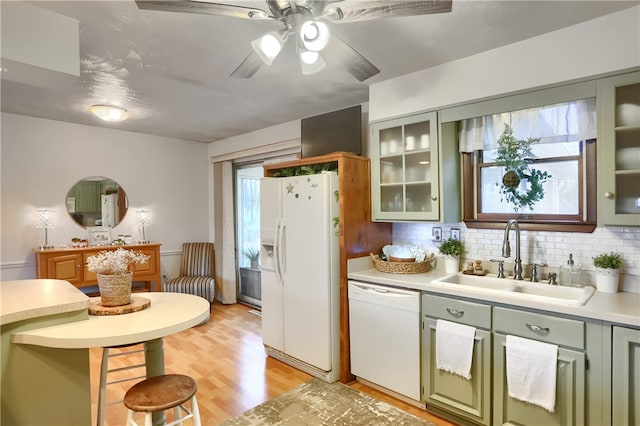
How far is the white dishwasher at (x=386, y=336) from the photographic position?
2.47m

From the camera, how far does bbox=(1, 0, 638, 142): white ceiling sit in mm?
1893

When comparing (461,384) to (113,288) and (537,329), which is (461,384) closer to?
(537,329)

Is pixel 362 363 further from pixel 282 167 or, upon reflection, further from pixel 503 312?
pixel 282 167

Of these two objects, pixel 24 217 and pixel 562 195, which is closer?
pixel 562 195

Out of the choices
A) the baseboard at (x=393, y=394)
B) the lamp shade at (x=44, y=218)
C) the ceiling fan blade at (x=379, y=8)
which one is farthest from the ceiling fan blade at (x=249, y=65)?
the lamp shade at (x=44, y=218)

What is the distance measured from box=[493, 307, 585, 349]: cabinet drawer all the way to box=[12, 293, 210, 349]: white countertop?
1.70 meters

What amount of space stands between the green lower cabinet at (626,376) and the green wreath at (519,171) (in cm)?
109

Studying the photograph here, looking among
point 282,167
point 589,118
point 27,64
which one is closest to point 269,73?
point 282,167

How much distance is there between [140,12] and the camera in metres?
1.85

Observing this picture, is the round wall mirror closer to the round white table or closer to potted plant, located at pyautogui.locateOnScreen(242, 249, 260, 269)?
potted plant, located at pyautogui.locateOnScreen(242, 249, 260, 269)

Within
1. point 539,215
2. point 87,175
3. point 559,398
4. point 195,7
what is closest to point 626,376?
point 559,398

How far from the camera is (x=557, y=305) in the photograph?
73.4 inches

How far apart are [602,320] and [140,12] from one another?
9.38 ft

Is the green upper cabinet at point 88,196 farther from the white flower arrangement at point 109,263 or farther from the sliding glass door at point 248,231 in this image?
the white flower arrangement at point 109,263
